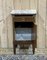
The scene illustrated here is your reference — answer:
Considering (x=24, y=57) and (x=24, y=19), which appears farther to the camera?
(x=24, y=57)

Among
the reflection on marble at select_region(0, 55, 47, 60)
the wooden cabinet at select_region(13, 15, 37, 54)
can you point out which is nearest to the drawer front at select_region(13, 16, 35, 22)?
the wooden cabinet at select_region(13, 15, 37, 54)

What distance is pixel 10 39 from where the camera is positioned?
3.51 metres

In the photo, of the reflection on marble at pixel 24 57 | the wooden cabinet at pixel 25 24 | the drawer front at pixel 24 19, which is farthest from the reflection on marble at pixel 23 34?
the reflection on marble at pixel 24 57

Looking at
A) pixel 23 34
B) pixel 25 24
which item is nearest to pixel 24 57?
pixel 23 34

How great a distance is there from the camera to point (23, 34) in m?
3.39

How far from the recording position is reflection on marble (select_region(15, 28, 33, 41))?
3365mm

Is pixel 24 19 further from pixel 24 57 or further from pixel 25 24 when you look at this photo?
pixel 24 57

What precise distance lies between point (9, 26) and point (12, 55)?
0.48 m

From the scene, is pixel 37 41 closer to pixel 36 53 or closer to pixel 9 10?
pixel 36 53

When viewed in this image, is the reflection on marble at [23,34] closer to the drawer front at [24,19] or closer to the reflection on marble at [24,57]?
the drawer front at [24,19]

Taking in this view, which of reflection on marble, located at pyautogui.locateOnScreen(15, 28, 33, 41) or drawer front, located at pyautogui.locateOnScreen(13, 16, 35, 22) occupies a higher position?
drawer front, located at pyautogui.locateOnScreen(13, 16, 35, 22)

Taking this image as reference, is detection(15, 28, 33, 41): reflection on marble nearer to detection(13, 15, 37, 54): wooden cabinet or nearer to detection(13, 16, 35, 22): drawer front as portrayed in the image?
detection(13, 15, 37, 54): wooden cabinet

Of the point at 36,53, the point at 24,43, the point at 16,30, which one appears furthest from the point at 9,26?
the point at 36,53

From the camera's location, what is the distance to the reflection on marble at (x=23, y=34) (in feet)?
11.0
